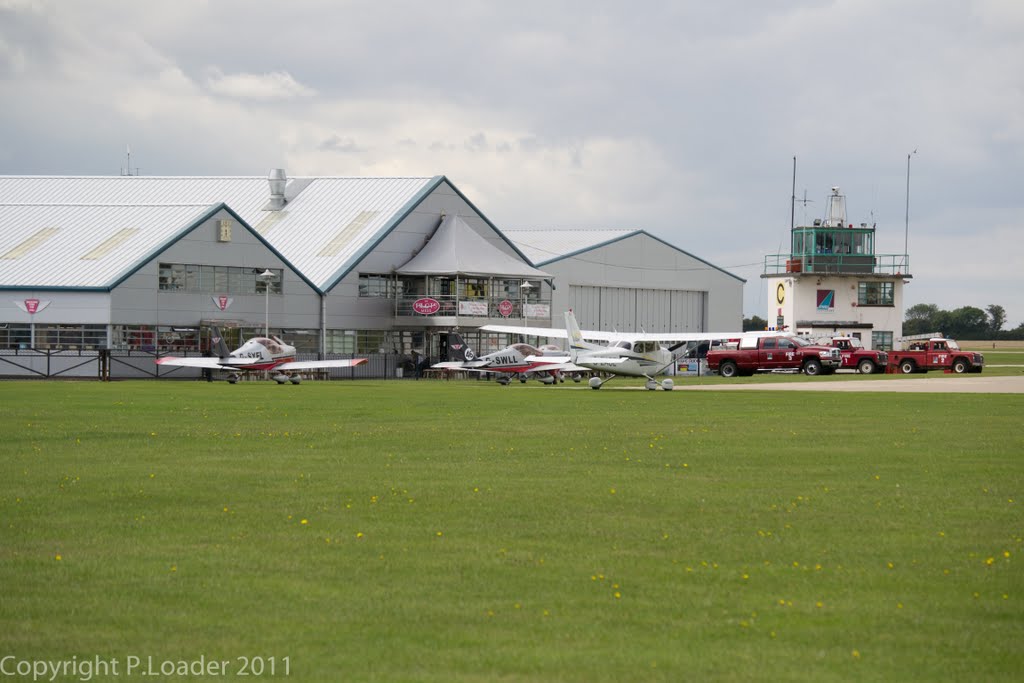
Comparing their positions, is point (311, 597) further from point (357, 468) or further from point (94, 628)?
point (357, 468)

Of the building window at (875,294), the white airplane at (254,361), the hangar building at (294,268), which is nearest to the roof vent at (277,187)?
the hangar building at (294,268)

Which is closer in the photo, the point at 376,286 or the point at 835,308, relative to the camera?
the point at 376,286

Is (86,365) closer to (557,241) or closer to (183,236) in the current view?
(183,236)

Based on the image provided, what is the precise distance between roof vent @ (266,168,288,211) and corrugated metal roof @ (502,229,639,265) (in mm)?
14570

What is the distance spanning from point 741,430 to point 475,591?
16.8 meters

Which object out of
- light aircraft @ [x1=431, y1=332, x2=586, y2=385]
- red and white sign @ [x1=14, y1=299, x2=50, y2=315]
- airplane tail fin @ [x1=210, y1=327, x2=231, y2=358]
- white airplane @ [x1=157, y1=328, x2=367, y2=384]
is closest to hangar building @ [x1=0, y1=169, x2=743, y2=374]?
red and white sign @ [x1=14, y1=299, x2=50, y2=315]

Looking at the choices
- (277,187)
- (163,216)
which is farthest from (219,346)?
(277,187)

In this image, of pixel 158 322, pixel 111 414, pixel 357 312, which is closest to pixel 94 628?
pixel 111 414

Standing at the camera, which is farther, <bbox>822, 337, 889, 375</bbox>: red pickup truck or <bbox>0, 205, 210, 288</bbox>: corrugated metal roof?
<bbox>822, 337, 889, 375</bbox>: red pickup truck

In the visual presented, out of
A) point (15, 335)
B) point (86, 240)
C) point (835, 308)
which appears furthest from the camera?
point (835, 308)

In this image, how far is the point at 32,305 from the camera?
199 ft

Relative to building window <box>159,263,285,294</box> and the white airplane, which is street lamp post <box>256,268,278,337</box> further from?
the white airplane

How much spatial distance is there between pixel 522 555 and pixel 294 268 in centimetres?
5744

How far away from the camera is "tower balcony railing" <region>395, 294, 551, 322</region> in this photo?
Result: 72688 millimetres
